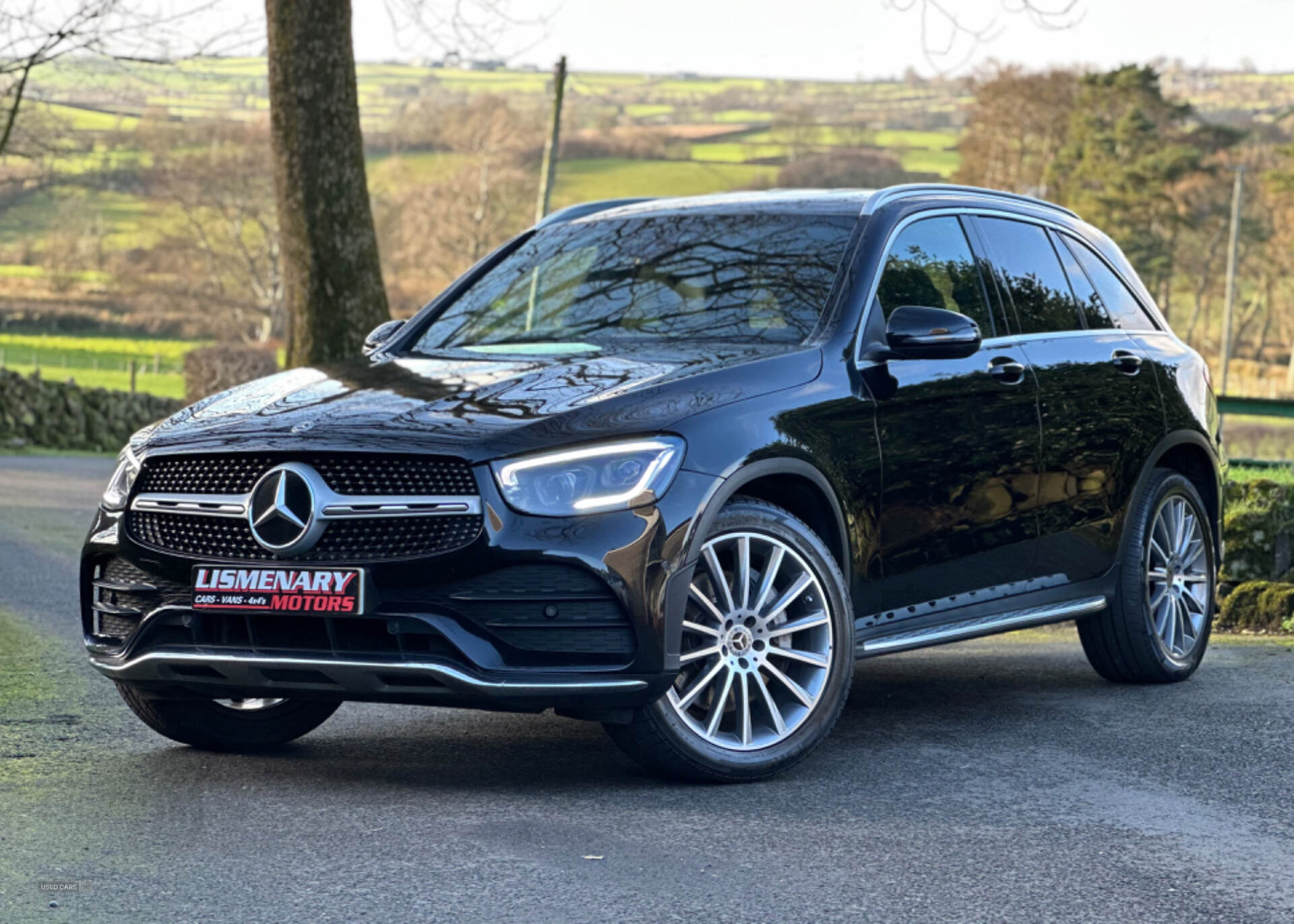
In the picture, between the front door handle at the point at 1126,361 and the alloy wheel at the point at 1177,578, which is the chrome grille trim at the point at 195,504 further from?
the alloy wheel at the point at 1177,578

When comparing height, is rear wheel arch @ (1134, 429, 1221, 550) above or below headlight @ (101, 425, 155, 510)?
below

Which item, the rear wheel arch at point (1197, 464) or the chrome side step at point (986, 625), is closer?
the chrome side step at point (986, 625)

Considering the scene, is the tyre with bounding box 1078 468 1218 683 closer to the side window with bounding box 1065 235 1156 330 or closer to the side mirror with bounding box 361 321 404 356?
the side window with bounding box 1065 235 1156 330

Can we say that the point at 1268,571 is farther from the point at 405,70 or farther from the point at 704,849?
the point at 405,70

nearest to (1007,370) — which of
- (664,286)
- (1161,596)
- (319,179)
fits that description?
(664,286)

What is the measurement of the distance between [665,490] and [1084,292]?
304 centimetres

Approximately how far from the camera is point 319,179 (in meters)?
14.2

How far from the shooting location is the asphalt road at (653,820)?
14.2ft

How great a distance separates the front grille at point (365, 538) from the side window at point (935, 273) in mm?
1929

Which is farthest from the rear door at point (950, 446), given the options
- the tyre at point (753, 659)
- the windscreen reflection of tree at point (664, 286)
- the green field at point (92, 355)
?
the green field at point (92, 355)

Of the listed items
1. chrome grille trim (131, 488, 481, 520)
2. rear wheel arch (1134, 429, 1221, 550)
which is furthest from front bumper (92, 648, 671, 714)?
rear wheel arch (1134, 429, 1221, 550)

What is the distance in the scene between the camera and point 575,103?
357 feet

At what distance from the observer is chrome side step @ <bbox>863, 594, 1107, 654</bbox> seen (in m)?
6.21

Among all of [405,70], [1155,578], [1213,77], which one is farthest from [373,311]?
[405,70]
